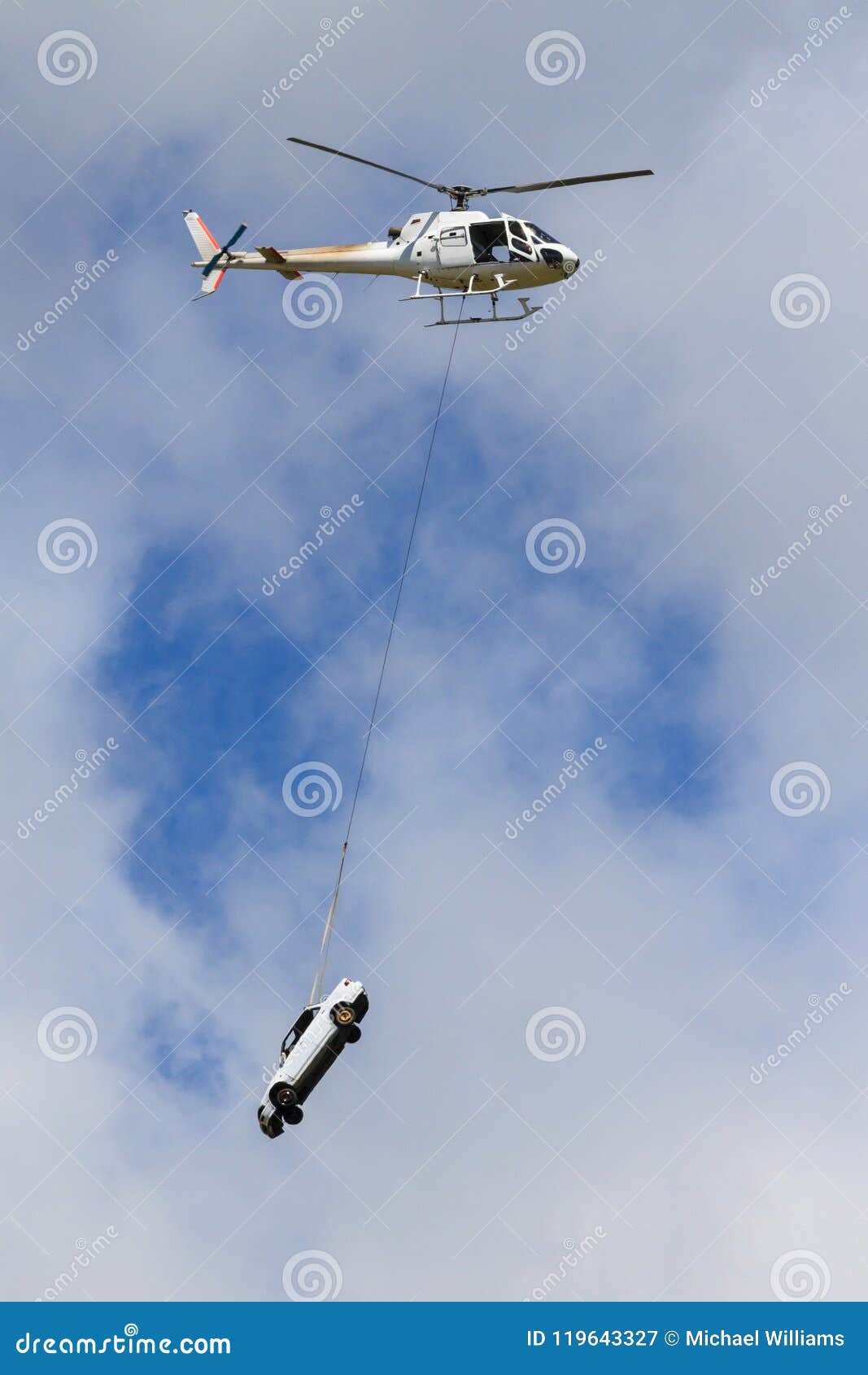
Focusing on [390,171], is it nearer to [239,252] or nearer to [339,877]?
[239,252]

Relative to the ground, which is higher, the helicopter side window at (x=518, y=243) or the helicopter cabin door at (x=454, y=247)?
the helicopter side window at (x=518, y=243)

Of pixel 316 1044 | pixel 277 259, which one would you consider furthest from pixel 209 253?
pixel 316 1044

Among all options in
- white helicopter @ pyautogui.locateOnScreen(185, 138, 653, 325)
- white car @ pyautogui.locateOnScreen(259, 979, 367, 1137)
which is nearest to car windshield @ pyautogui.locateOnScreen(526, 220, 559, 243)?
white helicopter @ pyautogui.locateOnScreen(185, 138, 653, 325)

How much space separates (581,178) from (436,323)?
4913 millimetres

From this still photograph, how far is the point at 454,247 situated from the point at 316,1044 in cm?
2027

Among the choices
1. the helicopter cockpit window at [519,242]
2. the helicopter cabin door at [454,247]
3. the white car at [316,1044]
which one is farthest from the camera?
the helicopter cabin door at [454,247]

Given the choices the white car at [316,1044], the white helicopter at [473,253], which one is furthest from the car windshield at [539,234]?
the white car at [316,1044]

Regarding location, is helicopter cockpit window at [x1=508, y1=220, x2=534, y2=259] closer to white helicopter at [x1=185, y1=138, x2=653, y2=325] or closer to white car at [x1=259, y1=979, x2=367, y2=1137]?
white helicopter at [x1=185, y1=138, x2=653, y2=325]

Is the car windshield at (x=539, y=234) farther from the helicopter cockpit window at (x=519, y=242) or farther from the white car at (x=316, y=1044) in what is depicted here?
the white car at (x=316, y=1044)

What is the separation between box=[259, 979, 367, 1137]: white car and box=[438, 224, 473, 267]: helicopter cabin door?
18.5 m

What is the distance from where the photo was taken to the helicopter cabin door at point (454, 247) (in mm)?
52406

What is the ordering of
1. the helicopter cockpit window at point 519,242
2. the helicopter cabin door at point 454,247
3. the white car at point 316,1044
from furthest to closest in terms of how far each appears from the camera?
the helicopter cabin door at point 454,247
the helicopter cockpit window at point 519,242
the white car at point 316,1044

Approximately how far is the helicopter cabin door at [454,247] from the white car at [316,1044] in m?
18.5

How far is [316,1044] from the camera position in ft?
148
